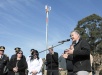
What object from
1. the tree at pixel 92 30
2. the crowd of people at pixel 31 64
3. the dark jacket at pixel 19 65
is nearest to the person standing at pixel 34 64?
the crowd of people at pixel 31 64

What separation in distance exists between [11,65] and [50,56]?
1.63m

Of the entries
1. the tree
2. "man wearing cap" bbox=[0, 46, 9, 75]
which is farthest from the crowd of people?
the tree

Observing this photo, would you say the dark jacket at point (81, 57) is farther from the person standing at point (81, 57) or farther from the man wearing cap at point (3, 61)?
the man wearing cap at point (3, 61)

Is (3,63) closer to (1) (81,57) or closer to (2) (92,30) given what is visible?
(1) (81,57)

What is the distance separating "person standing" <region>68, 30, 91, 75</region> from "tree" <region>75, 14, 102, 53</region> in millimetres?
44997

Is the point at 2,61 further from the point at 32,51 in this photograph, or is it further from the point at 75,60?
the point at 75,60

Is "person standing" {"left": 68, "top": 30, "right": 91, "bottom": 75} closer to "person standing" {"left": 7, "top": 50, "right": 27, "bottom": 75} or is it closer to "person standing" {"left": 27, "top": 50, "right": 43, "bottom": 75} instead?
"person standing" {"left": 27, "top": 50, "right": 43, "bottom": 75}

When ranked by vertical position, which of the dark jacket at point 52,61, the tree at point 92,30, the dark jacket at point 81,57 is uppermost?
the tree at point 92,30

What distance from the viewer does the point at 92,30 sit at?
54219 mm

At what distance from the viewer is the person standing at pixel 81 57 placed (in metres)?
6.47

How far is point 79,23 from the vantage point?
55.8 metres

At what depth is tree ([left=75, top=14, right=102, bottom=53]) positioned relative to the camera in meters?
52.6

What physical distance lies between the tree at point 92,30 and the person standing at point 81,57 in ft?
148

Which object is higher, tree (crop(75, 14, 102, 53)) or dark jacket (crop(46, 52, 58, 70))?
tree (crop(75, 14, 102, 53))
